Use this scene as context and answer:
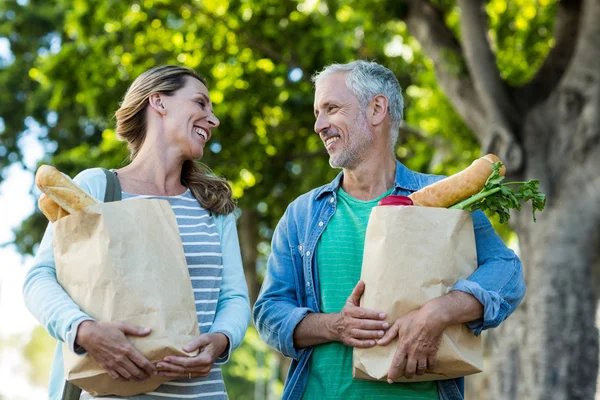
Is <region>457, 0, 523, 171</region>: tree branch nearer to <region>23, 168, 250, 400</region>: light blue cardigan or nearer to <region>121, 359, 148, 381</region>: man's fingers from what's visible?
<region>23, 168, 250, 400</region>: light blue cardigan

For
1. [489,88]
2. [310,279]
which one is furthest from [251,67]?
[310,279]

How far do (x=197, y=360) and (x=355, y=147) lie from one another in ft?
4.09

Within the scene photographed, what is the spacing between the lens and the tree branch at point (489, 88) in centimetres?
944

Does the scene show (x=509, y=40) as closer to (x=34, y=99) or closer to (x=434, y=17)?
(x=434, y=17)

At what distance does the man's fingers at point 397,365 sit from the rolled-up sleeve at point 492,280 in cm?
29

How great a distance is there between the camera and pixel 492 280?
347 centimetres

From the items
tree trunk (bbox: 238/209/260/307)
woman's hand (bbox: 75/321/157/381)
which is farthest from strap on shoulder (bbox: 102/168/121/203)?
tree trunk (bbox: 238/209/260/307)

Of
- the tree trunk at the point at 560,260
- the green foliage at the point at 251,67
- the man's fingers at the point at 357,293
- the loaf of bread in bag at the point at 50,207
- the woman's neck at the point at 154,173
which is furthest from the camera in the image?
the green foliage at the point at 251,67

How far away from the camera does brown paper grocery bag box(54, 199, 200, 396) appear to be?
304 cm

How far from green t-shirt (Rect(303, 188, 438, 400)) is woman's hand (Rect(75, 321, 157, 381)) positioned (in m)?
0.87

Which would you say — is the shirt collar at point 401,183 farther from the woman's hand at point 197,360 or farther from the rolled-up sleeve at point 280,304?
the woman's hand at point 197,360

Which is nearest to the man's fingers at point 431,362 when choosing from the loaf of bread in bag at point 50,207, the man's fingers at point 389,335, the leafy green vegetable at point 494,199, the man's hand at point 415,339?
the man's hand at point 415,339

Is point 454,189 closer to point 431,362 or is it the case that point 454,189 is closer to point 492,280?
point 492,280

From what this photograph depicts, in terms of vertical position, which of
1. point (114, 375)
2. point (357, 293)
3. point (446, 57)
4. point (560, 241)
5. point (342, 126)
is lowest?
point (114, 375)
